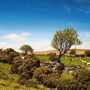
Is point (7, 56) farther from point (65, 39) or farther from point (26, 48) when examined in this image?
point (26, 48)

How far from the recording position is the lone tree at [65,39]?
8469 cm

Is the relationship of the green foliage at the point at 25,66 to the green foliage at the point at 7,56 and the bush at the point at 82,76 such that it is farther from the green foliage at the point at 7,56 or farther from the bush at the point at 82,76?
the bush at the point at 82,76

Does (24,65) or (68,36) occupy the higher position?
(68,36)

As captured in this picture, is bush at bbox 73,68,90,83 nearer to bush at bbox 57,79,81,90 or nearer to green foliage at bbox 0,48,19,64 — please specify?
bush at bbox 57,79,81,90

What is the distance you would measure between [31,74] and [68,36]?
29752mm

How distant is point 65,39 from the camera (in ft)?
278

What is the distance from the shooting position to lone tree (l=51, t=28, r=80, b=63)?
278ft

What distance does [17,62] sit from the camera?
64.6 m

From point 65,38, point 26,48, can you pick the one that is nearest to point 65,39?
point 65,38

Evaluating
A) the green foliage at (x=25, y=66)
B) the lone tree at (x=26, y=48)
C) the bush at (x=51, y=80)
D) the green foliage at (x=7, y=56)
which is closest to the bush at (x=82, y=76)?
the bush at (x=51, y=80)

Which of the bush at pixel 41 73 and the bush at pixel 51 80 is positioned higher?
the bush at pixel 41 73

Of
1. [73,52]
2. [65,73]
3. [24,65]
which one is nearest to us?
[65,73]

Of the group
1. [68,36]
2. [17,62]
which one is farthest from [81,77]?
[68,36]

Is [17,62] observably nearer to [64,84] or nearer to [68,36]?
[64,84]
